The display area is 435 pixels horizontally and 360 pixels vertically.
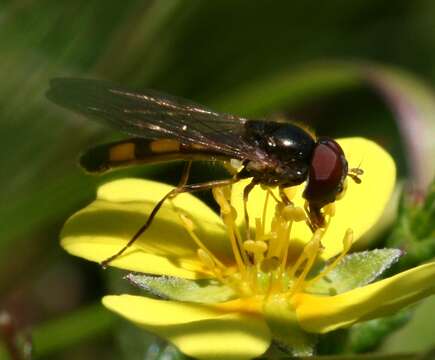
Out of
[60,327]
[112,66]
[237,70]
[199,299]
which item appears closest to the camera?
[199,299]

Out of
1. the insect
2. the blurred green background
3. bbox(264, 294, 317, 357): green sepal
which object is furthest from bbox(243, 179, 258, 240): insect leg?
the blurred green background

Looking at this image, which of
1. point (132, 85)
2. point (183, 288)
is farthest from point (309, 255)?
point (132, 85)

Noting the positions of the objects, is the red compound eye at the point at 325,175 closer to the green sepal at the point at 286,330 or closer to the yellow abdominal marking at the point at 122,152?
the green sepal at the point at 286,330

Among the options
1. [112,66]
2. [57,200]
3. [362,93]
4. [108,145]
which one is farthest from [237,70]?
[108,145]

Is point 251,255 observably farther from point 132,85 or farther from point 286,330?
point 132,85

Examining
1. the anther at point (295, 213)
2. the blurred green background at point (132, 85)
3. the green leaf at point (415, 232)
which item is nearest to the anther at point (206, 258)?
the anther at point (295, 213)

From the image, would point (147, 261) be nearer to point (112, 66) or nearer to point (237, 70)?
point (112, 66)

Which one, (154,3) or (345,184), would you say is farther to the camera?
(154,3)

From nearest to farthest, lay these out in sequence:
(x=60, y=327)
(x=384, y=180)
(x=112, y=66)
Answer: (x=384, y=180) < (x=60, y=327) < (x=112, y=66)

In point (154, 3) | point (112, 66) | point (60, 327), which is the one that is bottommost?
point (60, 327)
